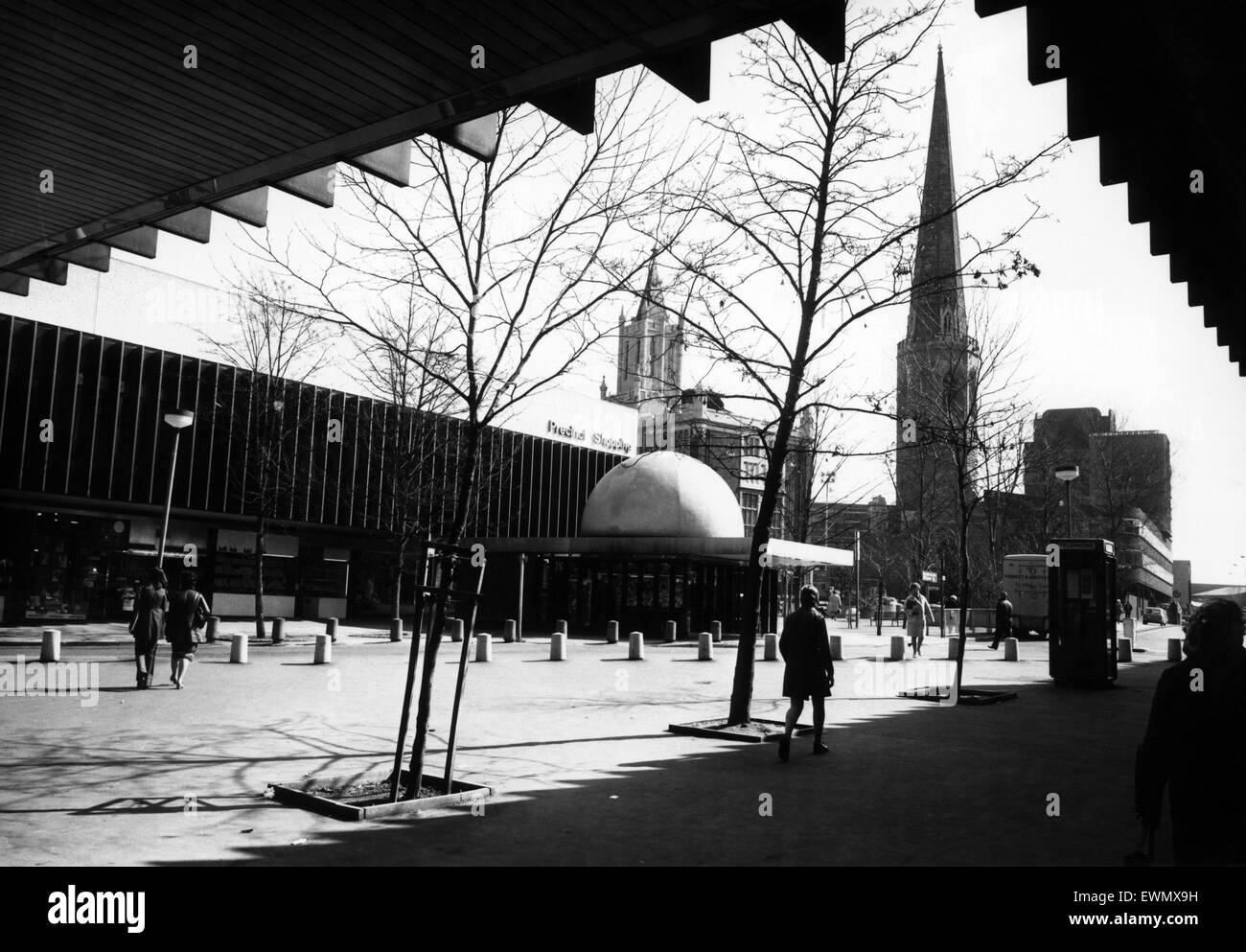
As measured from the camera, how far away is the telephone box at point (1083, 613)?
747 inches

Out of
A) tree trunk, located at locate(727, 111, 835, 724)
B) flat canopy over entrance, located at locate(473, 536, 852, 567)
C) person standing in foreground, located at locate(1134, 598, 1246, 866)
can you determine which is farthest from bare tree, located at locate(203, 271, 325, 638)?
person standing in foreground, located at locate(1134, 598, 1246, 866)

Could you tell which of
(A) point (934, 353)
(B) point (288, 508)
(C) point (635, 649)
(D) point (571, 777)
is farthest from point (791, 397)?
(B) point (288, 508)

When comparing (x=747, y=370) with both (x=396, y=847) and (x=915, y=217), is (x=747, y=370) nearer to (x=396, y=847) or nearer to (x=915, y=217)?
(x=915, y=217)

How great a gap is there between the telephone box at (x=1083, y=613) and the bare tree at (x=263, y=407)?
20.6 meters

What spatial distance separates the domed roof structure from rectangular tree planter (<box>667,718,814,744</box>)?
25375 millimetres

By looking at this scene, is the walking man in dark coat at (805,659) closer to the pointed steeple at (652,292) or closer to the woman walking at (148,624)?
the pointed steeple at (652,292)

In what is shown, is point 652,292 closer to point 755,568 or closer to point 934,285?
point 755,568

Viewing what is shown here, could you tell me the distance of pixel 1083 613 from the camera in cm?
1919

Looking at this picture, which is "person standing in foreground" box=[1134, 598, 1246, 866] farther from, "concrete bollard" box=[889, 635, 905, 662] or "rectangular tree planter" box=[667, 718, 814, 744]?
"concrete bollard" box=[889, 635, 905, 662]

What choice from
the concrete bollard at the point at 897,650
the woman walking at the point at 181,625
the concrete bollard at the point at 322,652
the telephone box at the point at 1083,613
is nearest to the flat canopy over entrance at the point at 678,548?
the concrete bollard at the point at 897,650

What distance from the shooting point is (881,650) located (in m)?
30.3

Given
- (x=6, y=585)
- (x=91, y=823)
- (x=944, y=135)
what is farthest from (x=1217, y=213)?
(x=944, y=135)

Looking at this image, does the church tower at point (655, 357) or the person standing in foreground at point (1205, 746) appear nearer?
the person standing in foreground at point (1205, 746)
